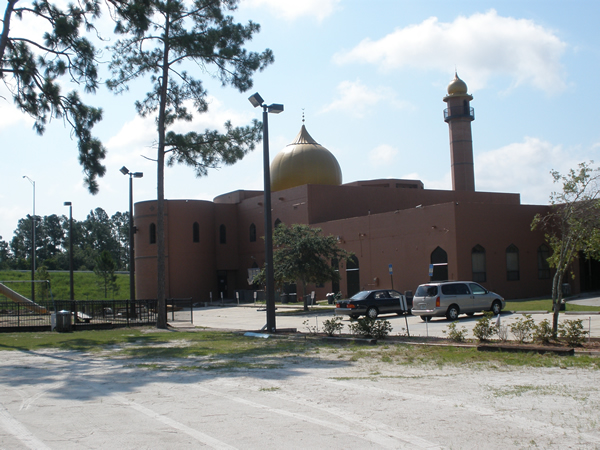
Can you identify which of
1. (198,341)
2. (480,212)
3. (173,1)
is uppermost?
(173,1)

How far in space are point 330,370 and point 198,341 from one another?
809 centimetres

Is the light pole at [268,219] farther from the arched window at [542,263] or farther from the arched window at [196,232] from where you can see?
the arched window at [196,232]

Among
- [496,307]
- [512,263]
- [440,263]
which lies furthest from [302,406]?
[512,263]

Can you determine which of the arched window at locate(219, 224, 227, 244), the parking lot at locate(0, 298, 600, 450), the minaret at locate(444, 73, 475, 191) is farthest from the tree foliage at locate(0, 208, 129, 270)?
the parking lot at locate(0, 298, 600, 450)

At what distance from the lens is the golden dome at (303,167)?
2116 inches

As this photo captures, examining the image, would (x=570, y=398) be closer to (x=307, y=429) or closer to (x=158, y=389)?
(x=307, y=429)

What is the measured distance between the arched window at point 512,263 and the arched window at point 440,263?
12.6 ft

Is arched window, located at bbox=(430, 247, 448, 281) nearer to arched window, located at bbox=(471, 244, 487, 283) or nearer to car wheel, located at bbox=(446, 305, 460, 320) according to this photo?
arched window, located at bbox=(471, 244, 487, 283)

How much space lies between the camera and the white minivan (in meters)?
23.8

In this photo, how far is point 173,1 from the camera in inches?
917

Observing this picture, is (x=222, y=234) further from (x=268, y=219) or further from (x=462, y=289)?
(x=268, y=219)

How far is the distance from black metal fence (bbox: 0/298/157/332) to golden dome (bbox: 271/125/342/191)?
26.6 m

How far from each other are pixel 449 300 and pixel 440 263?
451 inches

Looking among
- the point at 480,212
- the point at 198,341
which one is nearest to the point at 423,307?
the point at 198,341
